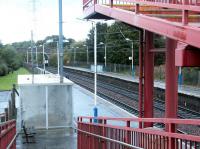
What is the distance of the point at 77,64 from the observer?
125m

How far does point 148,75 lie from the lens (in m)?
12.0

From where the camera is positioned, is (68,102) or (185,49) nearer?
(185,49)

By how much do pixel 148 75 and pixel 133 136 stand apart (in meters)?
3.94

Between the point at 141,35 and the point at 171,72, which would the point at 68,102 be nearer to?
the point at 141,35

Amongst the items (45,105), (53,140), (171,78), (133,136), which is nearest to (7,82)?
(45,105)

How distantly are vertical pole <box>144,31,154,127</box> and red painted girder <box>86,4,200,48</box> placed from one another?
4.32 feet

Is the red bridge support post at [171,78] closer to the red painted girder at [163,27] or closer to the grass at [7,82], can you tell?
the red painted girder at [163,27]

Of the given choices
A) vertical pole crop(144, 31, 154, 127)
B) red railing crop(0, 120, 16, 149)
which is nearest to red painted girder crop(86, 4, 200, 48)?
vertical pole crop(144, 31, 154, 127)

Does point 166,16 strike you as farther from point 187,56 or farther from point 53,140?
point 53,140

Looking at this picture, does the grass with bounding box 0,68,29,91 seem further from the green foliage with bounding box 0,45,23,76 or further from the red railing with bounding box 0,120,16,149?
the red railing with bounding box 0,120,16,149

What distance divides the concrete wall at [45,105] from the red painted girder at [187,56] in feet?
41.4

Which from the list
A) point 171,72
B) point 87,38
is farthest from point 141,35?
point 87,38

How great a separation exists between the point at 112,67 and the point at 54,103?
66919 millimetres

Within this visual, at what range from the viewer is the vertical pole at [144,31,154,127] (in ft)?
38.2
